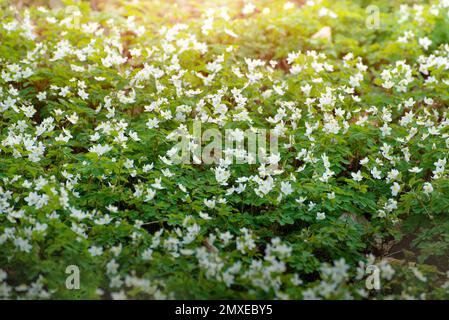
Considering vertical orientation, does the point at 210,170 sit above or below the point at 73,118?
below

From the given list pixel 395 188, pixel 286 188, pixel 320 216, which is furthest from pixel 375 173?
pixel 286 188

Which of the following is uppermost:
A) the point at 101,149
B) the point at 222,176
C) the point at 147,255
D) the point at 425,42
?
the point at 425,42

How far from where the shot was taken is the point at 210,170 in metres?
4.55

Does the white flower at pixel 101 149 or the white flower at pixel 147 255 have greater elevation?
the white flower at pixel 101 149

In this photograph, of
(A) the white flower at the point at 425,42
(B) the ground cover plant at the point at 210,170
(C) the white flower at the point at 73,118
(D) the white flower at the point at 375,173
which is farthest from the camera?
(A) the white flower at the point at 425,42

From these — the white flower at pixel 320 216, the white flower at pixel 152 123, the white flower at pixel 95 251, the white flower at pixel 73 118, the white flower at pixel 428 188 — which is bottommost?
the white flower at pixel 95 251

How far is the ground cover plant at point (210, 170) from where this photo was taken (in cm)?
347

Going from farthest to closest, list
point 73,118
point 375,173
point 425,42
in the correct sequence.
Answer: point 425,42
point 73,118
point 375,173

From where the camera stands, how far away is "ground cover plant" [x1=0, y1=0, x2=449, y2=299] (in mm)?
3471

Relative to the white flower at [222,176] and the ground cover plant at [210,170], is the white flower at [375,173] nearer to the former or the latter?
the ground cover plant at [210,170]

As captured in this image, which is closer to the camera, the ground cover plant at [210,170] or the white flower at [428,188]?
the ground cover plant at [210,170]

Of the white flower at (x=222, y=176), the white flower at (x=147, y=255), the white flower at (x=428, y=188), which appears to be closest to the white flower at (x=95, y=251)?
the white flower at (x=147, y=255)

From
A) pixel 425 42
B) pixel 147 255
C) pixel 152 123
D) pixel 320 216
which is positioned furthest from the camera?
pixel 425 42

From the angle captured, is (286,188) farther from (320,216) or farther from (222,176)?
(222,176)
